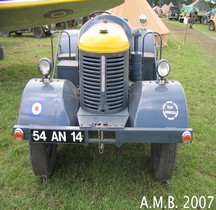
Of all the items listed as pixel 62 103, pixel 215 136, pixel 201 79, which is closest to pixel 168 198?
pixel 62 103

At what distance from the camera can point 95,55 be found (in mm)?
3422

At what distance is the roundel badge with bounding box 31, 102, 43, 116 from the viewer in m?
3.24

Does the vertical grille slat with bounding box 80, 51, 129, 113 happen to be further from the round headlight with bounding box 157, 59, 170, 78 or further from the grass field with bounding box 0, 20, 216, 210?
the grass field with bounding box 0, 20, 216, 210

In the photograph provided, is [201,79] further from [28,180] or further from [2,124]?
[28,180]

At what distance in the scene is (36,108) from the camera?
327 cm

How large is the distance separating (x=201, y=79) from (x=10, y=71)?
5368mm

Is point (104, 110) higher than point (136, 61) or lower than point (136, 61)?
lower

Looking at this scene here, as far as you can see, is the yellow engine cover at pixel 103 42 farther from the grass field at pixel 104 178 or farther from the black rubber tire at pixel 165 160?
the grass field at pixel 104 178

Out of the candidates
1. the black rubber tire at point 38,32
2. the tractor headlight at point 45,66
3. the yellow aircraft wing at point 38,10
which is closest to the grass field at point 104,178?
the tractor headlight at point 45,66

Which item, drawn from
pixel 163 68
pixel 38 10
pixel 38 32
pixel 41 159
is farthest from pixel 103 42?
pixel 38 32

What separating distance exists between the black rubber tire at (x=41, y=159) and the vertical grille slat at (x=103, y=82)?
0.67m

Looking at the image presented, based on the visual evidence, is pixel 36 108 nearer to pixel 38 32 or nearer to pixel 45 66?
pixel 45 66

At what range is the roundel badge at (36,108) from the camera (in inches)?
127

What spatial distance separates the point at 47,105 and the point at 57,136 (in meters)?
0.38
